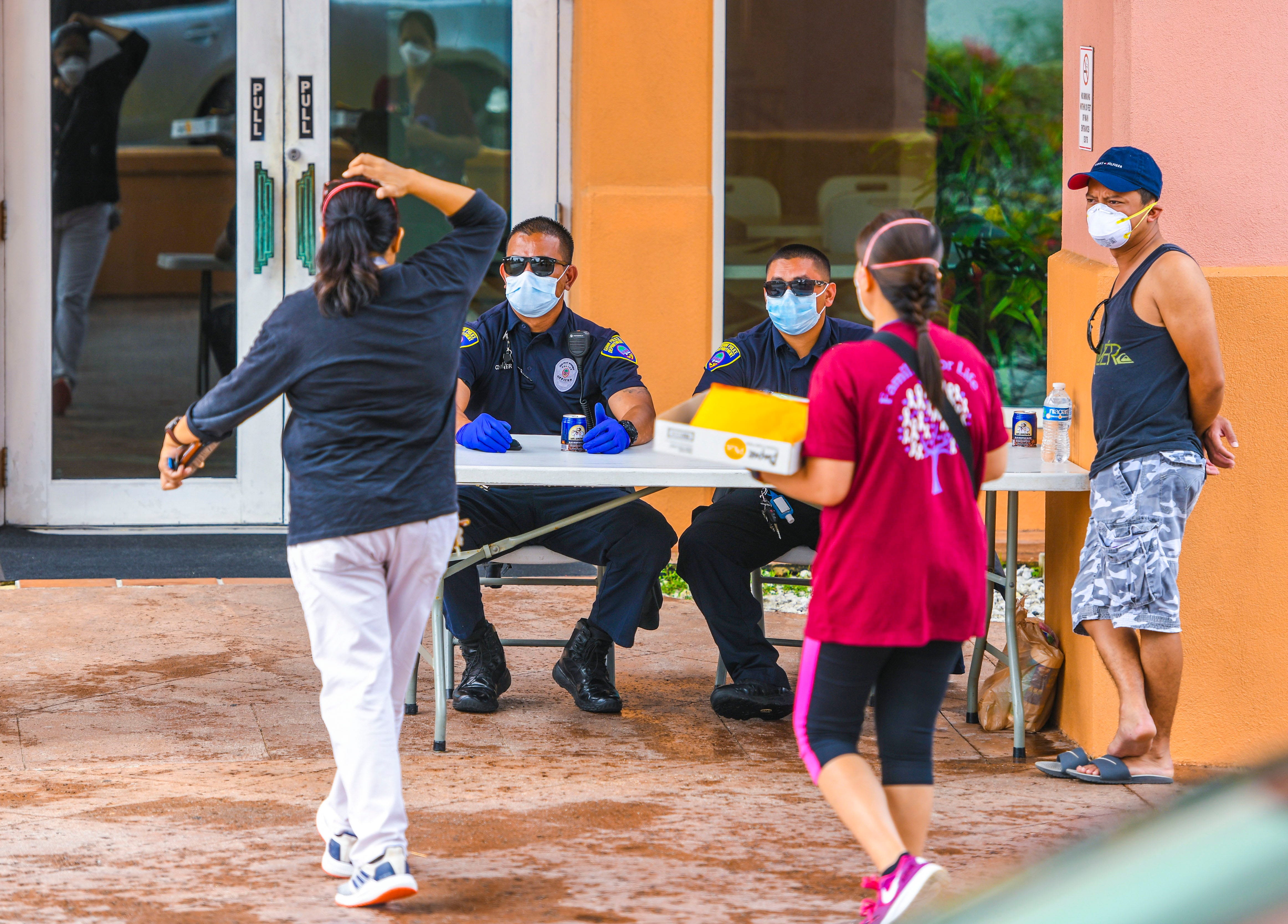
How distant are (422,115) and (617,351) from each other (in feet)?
8.59

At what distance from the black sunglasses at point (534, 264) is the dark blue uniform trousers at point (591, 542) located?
734 mm

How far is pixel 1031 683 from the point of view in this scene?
4.99 metres

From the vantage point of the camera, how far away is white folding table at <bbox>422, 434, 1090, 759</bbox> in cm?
457

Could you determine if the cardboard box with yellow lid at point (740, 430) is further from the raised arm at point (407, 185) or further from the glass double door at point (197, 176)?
the glass double door at point (197, 176)

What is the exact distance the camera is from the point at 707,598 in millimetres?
5129

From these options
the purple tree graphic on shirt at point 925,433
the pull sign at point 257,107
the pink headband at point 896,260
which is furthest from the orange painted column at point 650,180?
the purple tree graphic on shirt at point 925,433

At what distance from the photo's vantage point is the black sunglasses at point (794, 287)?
506 centimetres

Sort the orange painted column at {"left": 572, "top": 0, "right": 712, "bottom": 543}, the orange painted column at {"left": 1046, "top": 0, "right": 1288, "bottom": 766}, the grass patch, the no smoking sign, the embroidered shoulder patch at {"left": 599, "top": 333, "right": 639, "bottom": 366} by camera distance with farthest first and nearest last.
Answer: the orange painted column at {"left": 572, "top": 0, "right": 712, "bottom": 543} < the grass patch < the embroidered shoulder patch at {"left": 599, "top": 333, "right": 639, "bottom": 366} < the no smoking sign < the orange painted column at {"left": 1046, "top": 0, "right": 1288, "bottom": 766}

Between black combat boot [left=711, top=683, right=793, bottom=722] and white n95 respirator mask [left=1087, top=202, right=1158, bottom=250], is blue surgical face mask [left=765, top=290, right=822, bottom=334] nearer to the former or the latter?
white n95 respirator mask [left=1087, top=202, right=1158, bottom=250]

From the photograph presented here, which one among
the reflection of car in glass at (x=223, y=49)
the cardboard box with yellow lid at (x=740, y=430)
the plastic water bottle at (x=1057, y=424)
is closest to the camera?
the cardboard box with yellow lid at (x=740, y=430)

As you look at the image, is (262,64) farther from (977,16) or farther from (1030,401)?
(1030,401)

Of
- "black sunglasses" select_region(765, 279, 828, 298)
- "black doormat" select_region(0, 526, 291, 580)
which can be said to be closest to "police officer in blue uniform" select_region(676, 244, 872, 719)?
"black sunglasses" select_region(765, 279, 828, 298)

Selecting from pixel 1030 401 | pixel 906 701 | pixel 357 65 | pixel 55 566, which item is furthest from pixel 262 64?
pixel 906 701

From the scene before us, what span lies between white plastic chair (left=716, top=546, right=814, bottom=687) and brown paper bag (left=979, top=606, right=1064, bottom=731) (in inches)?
25.4
